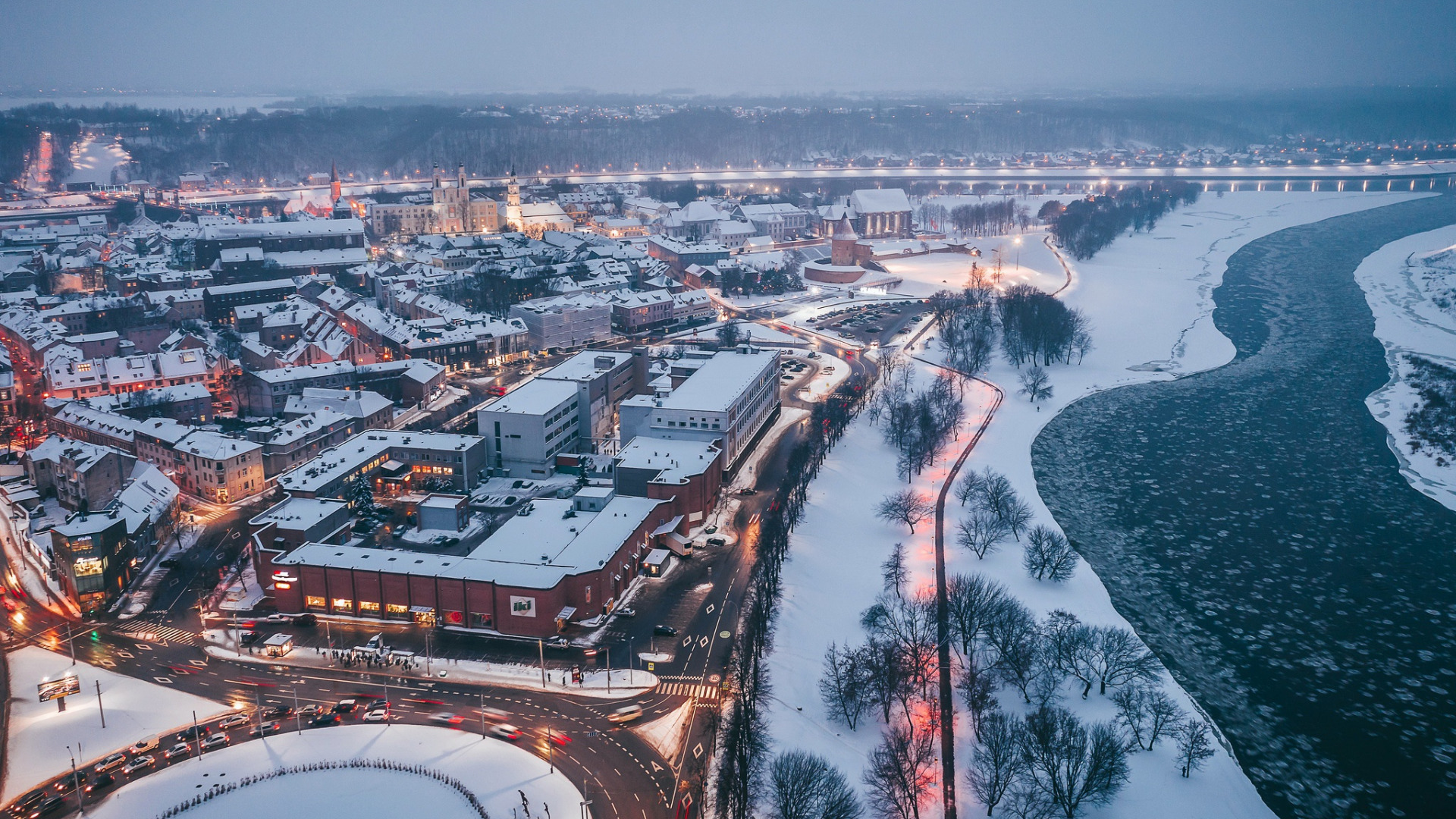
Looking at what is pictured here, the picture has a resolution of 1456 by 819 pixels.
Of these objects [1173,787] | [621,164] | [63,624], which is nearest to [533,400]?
[63,624]

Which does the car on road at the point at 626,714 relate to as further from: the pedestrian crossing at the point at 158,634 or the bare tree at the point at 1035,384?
the bare tree at the point at 1035,384

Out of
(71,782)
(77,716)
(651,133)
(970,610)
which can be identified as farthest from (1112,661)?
(651,133)

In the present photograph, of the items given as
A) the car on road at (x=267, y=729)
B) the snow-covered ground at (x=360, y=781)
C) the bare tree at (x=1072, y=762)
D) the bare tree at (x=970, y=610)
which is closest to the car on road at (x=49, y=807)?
the snow-covered ground at (x=360, y=781)

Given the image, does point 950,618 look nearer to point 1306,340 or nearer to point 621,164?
point 1306,340

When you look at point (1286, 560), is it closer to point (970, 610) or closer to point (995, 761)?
point (970, 610)

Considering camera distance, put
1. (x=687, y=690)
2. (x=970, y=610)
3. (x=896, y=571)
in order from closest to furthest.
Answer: (x=687, y=690) → (x=970, y=610) → (x=896, y=571)

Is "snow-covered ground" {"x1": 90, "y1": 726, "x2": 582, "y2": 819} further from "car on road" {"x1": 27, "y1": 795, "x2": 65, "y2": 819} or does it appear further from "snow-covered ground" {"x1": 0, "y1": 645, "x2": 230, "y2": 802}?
"snow-covered ground" {"x1": 0, "y1": 645, "x2": 230, "y2": 802}

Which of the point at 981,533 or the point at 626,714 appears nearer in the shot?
the point at 626,714
